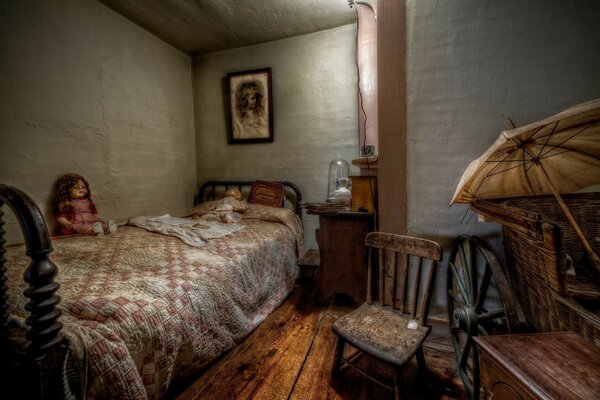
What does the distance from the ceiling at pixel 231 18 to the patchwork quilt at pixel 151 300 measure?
8.69 feet

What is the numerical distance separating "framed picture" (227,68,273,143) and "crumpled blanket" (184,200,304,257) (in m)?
1.15

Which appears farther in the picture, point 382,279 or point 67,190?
point 67,190

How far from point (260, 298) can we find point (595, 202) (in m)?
2.31

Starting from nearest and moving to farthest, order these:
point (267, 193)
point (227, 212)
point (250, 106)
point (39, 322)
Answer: point (39, 322), point (227, 212), point (267, 193), point (250, 106)

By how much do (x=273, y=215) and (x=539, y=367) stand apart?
2.75m

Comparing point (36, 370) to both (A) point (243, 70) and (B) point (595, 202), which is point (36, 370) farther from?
(A) point (243, 70)

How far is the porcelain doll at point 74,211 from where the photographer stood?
8.48ft

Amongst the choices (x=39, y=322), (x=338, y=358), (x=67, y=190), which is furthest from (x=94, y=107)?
(x=338, y=358)

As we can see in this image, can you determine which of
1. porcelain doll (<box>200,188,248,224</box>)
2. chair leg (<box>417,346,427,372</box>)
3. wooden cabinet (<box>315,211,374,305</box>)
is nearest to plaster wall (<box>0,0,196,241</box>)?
porcelain doll (<box>200,188,248,224</box>)

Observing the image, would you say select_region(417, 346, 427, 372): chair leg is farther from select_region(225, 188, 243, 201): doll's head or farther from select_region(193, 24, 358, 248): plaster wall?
select_region(225, 188, 243, 201): doll's head

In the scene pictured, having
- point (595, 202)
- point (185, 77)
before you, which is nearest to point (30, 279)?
point (595, 202)

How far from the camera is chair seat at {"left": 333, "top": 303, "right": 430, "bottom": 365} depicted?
4.13ft

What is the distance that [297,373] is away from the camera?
1.66 m

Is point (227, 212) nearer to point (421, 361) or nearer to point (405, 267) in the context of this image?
point (405, 267)
